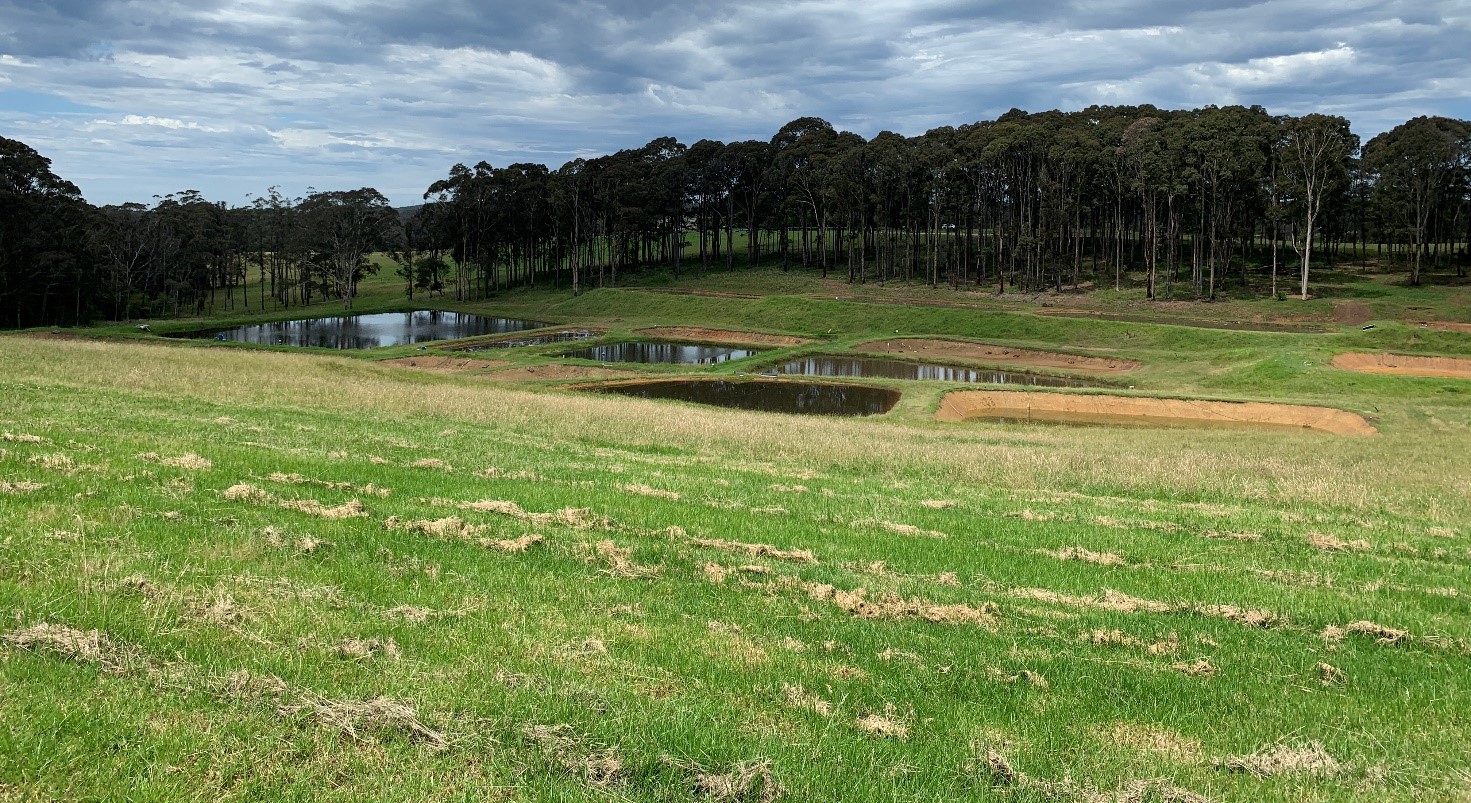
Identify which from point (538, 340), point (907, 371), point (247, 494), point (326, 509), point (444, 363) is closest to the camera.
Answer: point (326, 509)

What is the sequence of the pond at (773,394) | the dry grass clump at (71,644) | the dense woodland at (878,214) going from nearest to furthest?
the dry grass clump at (71,644) → the pond at (773,394) → the dense woodland at (878,214)

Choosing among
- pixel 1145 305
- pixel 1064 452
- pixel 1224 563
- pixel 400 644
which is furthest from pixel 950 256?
pixel 400 644

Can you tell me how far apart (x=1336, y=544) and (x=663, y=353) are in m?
52.0

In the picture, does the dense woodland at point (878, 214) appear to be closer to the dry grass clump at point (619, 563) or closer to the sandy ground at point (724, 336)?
the sandy ground at point (724, 336)

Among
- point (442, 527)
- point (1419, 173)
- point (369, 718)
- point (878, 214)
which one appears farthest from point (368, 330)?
point (1419, 173)

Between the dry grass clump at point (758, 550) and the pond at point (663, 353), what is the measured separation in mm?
44495

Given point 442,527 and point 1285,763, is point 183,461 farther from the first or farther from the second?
point 1285,763

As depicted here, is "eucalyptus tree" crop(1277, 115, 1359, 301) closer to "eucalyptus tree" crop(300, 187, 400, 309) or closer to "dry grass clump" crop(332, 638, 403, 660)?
"dry grass clump" crop(332, 638, 403, 660)

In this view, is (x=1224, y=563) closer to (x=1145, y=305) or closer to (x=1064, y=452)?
(x=1064, y=452)

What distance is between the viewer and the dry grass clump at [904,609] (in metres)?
9.56

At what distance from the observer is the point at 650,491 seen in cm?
1598

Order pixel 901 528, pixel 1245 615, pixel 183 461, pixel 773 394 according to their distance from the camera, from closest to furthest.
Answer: pixel 1245 615, pixel 183 461, pixel 901 528, pixel 773 394

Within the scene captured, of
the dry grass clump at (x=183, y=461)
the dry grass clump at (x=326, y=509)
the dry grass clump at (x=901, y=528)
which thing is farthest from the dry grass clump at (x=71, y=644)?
the dry grass clump at (x=901, y=528)

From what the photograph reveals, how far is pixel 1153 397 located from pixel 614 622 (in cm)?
3789
